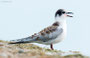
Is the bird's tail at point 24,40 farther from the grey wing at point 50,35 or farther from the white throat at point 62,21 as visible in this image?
the white throat at point 62,21

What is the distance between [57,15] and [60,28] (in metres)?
1.07

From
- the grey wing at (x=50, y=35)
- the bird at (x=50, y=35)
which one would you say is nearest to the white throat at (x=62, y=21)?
the bird at (x=50, y=35)

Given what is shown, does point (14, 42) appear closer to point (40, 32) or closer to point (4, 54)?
point (40, 32)

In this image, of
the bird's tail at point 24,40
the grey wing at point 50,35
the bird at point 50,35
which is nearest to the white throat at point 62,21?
the bird at point 50,35

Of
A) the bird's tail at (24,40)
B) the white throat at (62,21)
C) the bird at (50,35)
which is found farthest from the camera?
the white throat at (62,21)

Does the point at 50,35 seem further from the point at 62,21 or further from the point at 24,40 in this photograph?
the point at 24,40

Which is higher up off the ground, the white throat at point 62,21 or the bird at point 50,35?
the white throat at point 62,21

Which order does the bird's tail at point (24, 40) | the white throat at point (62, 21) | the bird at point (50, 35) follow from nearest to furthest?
the bird's tail at point (24, 40), the bird at point (50, 35), the white throat at point (62, 21)

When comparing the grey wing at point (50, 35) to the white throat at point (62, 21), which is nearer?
the grey wing at point (50, 35)

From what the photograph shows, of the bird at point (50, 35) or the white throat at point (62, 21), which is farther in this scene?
the white throat at point (62, 21)

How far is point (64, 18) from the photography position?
1558cm

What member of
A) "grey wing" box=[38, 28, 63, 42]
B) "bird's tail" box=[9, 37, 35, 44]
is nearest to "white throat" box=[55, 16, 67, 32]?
"grey wing" box=[38, 28, 63, 42]

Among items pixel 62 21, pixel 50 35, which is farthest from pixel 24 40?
pixel 62 21

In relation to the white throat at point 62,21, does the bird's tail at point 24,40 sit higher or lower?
lower
